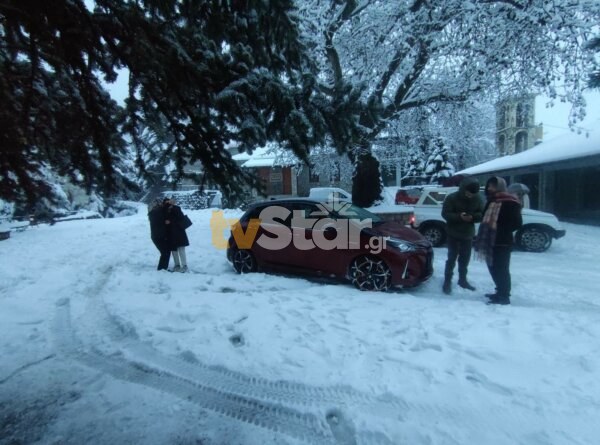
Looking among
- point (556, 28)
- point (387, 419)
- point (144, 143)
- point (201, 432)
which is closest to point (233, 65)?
point (144, 143)

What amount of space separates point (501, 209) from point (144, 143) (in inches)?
186

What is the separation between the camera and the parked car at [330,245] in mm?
5348

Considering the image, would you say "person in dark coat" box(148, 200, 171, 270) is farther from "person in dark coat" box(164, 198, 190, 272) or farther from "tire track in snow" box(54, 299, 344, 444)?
"tire track in snow" box(54, 299, 344, 444)

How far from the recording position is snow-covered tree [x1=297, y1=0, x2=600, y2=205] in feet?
24.7

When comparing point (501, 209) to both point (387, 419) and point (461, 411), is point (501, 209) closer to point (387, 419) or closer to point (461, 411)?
point (461, 411)

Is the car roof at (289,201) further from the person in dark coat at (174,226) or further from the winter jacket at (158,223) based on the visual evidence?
the winter jacket at (158,223)

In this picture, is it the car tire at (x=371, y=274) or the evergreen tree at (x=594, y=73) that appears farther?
the evergreen tree at (x=594, y=73)

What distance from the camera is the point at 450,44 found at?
8.42 metres

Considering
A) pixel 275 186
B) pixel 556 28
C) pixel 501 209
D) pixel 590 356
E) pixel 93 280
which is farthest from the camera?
pixel 275 186

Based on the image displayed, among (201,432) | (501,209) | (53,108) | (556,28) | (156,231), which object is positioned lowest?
(201,432)

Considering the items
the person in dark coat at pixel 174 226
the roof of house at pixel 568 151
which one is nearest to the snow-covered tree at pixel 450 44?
the person in dark coat at pixel 174 226

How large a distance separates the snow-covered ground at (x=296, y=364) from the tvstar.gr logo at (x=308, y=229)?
2.61ft

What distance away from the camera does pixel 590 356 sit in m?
3.19

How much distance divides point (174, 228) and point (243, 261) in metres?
1.59
